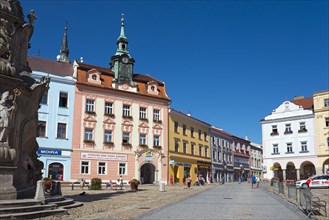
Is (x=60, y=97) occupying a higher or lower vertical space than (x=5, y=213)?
higher

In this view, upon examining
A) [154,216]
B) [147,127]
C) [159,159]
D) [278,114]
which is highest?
[278,114]

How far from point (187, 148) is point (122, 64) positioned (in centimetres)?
1537

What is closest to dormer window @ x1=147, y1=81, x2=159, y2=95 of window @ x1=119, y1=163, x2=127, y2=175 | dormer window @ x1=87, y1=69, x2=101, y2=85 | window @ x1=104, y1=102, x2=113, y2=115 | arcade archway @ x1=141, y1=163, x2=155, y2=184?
window @ x1=104, y1=102, x2=113, y2=115

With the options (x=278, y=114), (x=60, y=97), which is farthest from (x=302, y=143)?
(x=60, y=97)

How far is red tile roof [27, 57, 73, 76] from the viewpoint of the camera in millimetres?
37312

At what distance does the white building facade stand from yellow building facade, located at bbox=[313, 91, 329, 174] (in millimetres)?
794

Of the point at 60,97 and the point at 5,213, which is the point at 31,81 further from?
the point at 60,97

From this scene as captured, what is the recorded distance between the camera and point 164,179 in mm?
43344

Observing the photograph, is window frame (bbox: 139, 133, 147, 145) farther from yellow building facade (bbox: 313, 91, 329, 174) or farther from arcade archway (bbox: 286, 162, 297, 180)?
yellow building facade (bbox: 313, 91, 329, 174)

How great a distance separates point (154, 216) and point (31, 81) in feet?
24.7

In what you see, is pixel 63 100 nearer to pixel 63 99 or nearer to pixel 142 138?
pixel 63 99

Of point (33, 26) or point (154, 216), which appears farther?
point (33, 26)

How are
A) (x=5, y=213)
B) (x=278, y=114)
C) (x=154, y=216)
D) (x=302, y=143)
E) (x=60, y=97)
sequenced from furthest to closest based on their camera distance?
(x=278, y=114) → (x=302, y=143) → (x=60, y=97) → (x=154, y=216) → (x=5, y=213)

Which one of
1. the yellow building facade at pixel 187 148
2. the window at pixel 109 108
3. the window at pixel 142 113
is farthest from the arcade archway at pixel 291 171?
the window at pixel 109 108
